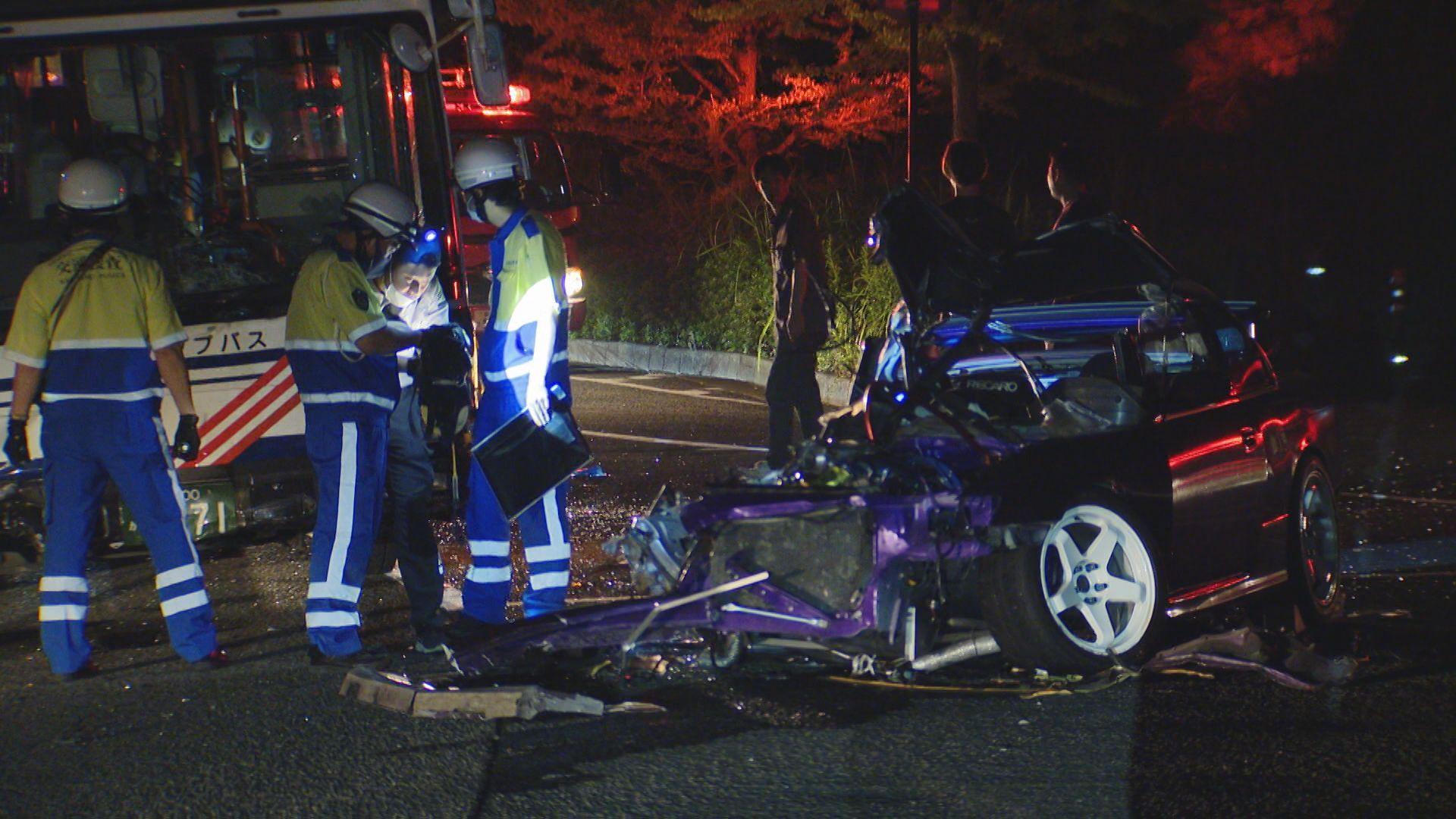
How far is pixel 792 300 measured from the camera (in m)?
8.38

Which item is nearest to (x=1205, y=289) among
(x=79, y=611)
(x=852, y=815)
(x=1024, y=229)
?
(x=852, y=815)

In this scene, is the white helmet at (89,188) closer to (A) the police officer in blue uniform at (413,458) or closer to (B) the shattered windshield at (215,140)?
(A) the police officer in blue uniform at (413,458)

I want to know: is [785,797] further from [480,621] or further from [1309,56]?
[1309,56]

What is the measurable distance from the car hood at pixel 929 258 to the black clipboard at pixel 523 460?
1.39m

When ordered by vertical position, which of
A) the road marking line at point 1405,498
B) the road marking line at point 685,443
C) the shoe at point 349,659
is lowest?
the road marking line at point 1405,498

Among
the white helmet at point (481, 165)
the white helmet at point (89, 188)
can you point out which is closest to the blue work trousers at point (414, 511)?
the white helmet at point (481, 165)

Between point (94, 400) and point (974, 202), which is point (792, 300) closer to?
point (974, 202)

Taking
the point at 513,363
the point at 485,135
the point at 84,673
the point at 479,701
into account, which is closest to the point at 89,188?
the point at 513,363

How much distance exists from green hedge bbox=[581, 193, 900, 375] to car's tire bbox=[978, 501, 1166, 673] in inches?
331

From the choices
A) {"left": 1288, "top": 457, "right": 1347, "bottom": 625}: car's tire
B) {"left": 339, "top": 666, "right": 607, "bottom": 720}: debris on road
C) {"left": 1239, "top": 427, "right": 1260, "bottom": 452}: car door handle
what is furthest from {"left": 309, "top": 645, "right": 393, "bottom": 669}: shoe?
{"left": 1288, "top": 457, "right": 1347, "bottom": 625}: car's tire

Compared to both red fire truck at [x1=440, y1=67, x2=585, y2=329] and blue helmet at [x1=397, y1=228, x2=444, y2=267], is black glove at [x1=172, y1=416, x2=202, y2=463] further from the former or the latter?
red fire truck at [x1=440, y1=67, x2=585, y2=329]

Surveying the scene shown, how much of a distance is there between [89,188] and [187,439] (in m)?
1.00

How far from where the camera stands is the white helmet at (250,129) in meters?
7.27

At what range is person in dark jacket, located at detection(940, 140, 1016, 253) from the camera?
24.0 feet
